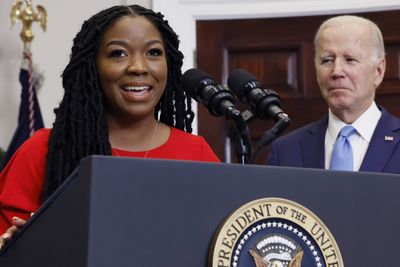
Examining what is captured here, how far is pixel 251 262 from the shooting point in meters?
1.54

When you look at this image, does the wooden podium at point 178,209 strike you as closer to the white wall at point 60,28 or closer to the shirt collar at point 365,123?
the shirt collar at point 365,123

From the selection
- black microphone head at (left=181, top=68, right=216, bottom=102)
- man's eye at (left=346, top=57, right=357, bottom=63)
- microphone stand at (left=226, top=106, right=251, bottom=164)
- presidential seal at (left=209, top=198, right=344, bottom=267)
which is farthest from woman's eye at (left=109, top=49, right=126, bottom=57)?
man's eye at (left=346, top=57, right=357, bottom=63)

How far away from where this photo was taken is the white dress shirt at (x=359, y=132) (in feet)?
11.0

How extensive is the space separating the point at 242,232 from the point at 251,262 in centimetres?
5

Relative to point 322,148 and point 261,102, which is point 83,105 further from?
point 322,148

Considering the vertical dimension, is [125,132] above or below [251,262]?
above

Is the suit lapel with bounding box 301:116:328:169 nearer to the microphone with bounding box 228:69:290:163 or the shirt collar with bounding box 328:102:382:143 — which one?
the shirt collar with bounding box 328:102:382:143

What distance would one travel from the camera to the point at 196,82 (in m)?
2.08

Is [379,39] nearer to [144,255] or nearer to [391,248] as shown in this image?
[391,248]

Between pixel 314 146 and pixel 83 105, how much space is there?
128 cm

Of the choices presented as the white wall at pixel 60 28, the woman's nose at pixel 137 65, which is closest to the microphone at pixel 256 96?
the woman's nose at pixel 137 65

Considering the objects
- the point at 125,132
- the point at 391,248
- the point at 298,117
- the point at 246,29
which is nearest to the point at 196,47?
the point at 246,29

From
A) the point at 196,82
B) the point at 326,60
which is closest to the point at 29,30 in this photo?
the point at 326,60

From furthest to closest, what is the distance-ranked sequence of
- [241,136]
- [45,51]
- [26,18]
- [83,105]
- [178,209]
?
[45,51], [26,18], [83,105], [241,136], [178,209]
